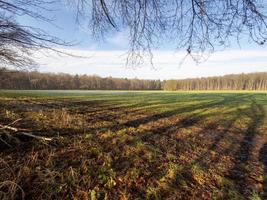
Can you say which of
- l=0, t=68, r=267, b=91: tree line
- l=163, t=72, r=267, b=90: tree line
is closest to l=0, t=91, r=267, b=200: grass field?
l=0, t=68, r=267, b=91: tree line

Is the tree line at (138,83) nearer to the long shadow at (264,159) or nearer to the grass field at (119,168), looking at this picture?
the grass field at (119,168)

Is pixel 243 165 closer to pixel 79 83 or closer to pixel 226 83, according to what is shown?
pixel 79 83

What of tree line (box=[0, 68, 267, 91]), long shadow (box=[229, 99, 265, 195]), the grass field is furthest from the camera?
tree line (box=[0, 68, 267, 91])

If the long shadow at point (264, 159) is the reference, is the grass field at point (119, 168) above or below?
above

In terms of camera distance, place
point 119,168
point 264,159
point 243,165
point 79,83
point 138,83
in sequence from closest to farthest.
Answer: point 119,168 < point 243,165 < point 264,159 < point 79,83 < point 138,83

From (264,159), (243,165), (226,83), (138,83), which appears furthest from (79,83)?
(243,165)

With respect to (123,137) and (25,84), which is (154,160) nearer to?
(123,137)

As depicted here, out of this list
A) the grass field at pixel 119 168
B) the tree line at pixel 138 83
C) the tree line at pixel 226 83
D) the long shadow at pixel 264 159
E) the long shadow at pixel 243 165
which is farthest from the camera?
the tree line at pixel 226 83

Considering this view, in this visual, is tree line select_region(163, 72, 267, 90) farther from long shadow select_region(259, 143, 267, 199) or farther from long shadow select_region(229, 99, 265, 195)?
long shadow select_region(259, 143, 267, 199)

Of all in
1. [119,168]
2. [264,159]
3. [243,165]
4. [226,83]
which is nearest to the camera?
[119,168]

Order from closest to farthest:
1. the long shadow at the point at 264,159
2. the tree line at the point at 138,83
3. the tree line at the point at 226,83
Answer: the long shadow at the point at 264,159 → the tree line at the point at 138,83 → the tree line at the point at 226,83

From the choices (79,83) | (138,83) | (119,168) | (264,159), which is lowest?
(138,83)

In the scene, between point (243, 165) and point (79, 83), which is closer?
point (243, 165)

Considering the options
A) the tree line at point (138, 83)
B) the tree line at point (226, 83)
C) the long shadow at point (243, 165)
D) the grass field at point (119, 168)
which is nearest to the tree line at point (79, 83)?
the tree line at point (138, 83)
